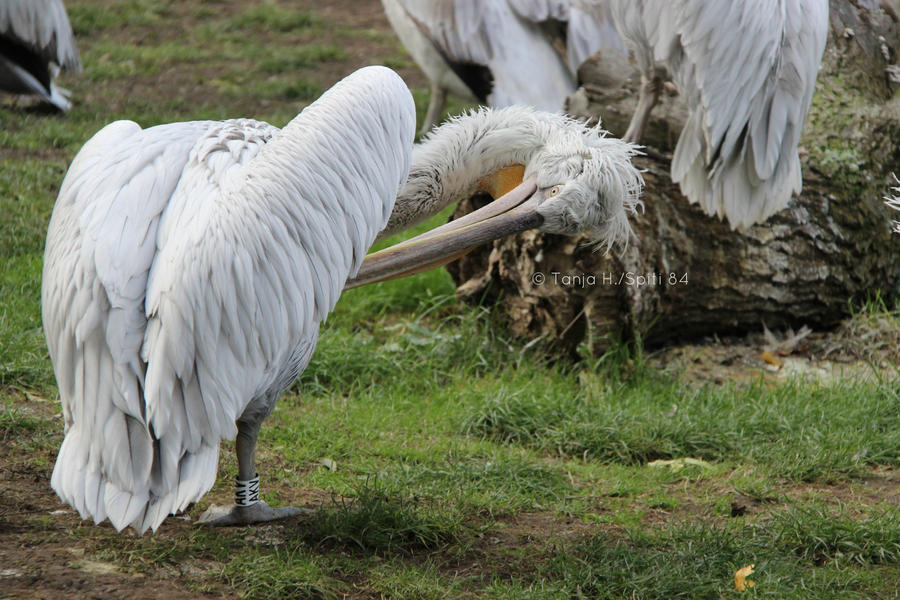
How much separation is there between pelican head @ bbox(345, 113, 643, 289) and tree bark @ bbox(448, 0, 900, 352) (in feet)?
4.03

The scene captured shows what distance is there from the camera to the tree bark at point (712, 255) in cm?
500

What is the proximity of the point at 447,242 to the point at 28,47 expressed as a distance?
4.96m

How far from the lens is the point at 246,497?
3.35 m

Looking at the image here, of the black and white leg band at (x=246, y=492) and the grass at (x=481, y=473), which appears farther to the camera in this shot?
the black and white leg band at (x=246, y=492)

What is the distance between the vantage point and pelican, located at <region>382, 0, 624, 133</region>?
686 cm

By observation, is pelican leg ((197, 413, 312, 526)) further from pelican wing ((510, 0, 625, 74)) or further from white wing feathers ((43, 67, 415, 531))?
pelican wing ((510, 0, 625, 74))

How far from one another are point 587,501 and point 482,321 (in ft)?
5.55

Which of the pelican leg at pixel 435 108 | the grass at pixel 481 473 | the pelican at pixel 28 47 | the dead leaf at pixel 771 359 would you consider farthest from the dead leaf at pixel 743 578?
the pelican at pixel 28 47

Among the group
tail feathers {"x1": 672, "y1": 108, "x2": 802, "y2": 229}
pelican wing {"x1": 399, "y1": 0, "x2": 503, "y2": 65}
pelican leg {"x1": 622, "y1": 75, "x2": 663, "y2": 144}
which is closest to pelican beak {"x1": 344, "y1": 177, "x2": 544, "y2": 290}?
tail feathers {"x1": 672, "y1": 108, "x2": 802, "y2": 229}

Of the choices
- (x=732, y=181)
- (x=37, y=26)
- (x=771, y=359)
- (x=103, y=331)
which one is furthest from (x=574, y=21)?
(x=103, y=331)

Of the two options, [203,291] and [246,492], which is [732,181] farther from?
[203,291]

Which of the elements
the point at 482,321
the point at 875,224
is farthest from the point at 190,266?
the point at 875,224

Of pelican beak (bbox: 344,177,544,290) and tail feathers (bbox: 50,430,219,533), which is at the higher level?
pelican beak (bbox: 344,177,544,290)

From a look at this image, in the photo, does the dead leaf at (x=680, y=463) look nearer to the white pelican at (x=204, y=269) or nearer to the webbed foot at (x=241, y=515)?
the white pelican at (x=204, y=269)
